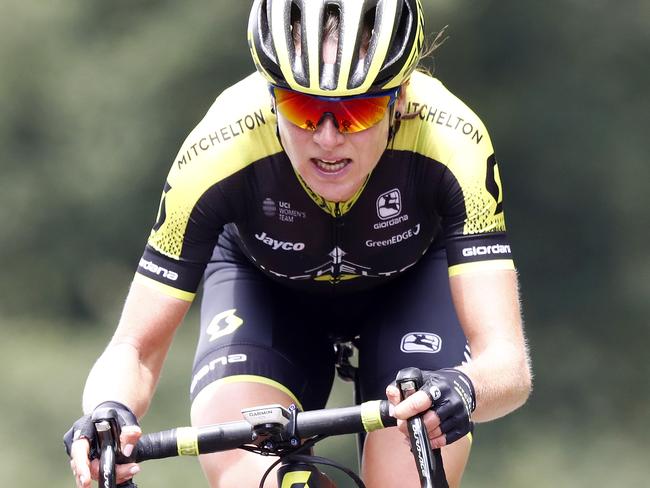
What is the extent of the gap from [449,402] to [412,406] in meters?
0.13

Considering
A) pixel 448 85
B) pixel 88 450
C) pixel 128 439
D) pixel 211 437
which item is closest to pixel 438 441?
pixel 211 437

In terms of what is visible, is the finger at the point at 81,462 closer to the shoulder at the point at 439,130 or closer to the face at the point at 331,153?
the face at the point at 331,153

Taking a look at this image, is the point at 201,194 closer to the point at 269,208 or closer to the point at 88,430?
the point at 269,208

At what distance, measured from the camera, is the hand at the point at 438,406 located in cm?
392

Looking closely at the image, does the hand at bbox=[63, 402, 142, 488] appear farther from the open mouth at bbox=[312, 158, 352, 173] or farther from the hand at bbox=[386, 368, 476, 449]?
the open mouth at bbox=[312, 158, 352, 173]

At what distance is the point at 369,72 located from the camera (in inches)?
177

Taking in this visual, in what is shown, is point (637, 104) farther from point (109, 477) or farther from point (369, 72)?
point (109, 477)

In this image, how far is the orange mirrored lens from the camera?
4500mm

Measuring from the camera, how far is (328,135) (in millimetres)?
4473

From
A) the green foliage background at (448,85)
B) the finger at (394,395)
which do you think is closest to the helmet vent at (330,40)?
the finger at (394,395)

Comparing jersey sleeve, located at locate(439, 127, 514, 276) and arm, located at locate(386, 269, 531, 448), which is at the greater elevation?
jersey sleeve, located at locate(439, 127, 514, 276)

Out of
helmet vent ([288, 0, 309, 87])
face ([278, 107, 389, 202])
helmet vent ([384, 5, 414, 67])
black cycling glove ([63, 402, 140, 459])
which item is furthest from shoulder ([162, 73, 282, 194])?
black cycling glove ([63, 402, 140, 459])

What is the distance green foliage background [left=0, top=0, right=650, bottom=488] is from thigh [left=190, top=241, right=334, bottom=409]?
19.8 ft

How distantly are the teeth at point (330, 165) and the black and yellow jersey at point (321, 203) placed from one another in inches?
14.6
